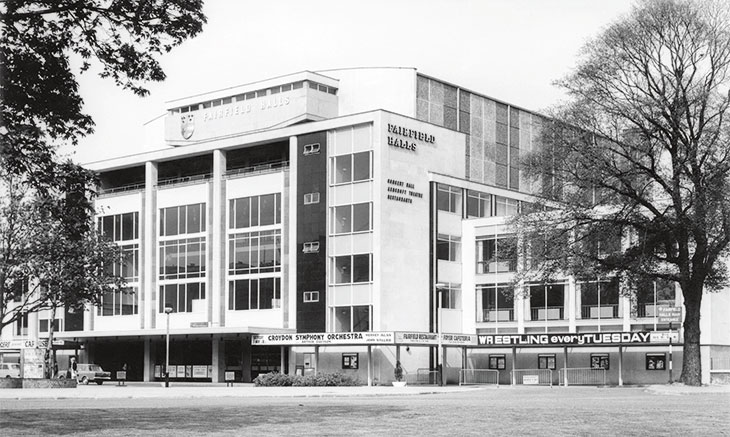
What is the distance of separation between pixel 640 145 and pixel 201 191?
41.5m

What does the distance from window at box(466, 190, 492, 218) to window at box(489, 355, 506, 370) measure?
37.5 ft

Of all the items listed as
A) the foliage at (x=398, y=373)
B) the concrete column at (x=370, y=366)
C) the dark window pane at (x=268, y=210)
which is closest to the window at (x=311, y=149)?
the dark window pane at (x=268, y=210)

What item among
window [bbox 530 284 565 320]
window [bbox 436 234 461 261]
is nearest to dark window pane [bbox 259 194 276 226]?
window [bbox 436 234 461 261]

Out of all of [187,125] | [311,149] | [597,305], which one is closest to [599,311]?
[597,305]

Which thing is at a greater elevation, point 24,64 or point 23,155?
point 24,64

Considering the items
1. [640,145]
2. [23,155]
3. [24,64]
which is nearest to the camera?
[24,64]

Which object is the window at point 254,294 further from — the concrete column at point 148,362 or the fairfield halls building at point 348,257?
the concrete column at point 148,362

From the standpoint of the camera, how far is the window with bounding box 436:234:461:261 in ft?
236

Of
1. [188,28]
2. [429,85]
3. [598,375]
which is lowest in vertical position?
[598,375]

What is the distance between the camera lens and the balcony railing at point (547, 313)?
68125 millimetres

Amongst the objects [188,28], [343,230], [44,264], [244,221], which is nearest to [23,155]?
[188,28]

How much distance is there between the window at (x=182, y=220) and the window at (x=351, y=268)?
43.3 feet

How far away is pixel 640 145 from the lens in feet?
146

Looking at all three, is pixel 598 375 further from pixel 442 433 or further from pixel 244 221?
pixel 442 433
